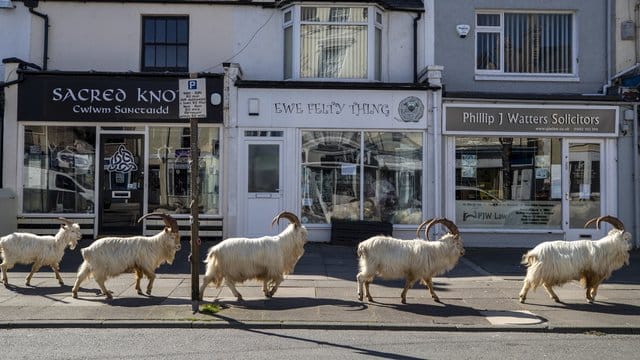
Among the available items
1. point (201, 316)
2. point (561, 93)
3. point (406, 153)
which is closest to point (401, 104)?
point (406, 153)

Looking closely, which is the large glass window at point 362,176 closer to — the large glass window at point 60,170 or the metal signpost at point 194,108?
the large glass window at point 60,170

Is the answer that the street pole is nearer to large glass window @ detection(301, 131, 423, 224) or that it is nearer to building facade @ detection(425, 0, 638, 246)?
large glass window @ detection(301, 131, 423, 224)

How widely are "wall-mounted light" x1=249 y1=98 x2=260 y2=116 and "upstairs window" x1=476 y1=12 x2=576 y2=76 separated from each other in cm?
582

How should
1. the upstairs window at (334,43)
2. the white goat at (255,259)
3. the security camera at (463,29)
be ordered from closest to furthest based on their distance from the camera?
the white goat at (255,259)
the upstairs window at (334,43)
the security camera at (463,29)

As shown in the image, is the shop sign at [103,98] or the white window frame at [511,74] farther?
the white window frame at [511,74]

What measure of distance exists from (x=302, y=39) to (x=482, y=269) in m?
7.26

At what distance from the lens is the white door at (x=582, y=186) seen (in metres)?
15.0

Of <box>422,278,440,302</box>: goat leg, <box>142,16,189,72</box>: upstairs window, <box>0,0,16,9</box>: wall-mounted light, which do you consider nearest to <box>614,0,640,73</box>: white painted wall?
<box>422,278,440,302</box>: goat leg

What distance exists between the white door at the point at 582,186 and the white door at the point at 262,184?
721 cm

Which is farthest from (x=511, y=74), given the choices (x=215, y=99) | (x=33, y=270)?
(x=33, y=270)

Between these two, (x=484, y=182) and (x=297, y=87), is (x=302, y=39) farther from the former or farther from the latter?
(x=484, y=182)

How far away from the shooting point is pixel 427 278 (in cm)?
897

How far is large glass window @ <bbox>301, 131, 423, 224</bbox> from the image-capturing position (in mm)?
14906

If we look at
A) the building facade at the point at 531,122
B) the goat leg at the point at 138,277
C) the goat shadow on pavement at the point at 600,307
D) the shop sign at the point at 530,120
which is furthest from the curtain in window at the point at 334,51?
the goat shadow on pavement at the point at 600,307
